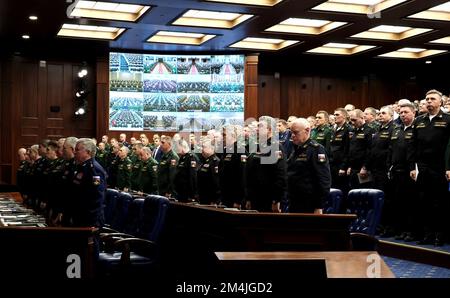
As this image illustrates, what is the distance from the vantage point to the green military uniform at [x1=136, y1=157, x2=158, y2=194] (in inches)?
401

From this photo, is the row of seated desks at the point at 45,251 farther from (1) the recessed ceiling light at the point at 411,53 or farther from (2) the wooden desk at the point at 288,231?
(1) the recessed ceiling light at the point at 411,53

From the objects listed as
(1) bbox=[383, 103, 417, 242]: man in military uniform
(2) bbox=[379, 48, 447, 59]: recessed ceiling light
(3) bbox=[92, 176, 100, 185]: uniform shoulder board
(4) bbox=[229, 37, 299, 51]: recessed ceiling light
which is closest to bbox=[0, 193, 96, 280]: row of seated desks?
(3) bbox=[92, 176, 100, 185]: uniform shoulder board

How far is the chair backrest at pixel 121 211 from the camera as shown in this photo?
5.73 m

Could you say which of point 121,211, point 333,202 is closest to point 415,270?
point 333,202

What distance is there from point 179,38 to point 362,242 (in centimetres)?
1079

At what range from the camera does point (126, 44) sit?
14906mm

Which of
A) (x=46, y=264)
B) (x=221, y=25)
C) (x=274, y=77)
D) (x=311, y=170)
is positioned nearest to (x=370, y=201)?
(x=311, y=170)

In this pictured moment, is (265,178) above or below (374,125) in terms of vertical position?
below

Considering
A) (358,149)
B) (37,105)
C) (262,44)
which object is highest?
(262,44)

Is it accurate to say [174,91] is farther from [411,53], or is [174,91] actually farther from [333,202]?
[333,202]

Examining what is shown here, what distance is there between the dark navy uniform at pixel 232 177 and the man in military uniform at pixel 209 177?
28cm

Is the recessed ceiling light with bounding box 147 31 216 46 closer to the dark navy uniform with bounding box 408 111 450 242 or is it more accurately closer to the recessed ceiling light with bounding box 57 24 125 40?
the recessed ceiling light with bounding box 57 24 125 40

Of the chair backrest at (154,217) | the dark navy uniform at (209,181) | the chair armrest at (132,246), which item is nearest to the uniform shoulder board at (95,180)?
the chair backrest at (154,217)

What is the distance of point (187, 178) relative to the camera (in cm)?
845
